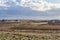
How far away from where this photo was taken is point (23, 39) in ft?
109

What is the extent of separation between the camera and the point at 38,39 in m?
34.1

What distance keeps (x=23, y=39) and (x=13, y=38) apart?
166 centimetres

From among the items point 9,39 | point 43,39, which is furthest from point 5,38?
point 43,39

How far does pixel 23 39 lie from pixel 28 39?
0.81m

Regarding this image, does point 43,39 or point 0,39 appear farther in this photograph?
point 43,39

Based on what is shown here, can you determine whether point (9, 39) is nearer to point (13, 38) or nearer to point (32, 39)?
point (13, 38)

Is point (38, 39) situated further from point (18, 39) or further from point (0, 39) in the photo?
point (0, 39)

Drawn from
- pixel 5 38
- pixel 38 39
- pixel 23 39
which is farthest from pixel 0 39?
pixel 38 39

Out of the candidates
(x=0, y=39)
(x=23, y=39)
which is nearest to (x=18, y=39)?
(x=23, y=39)

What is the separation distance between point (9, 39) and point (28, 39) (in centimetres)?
296

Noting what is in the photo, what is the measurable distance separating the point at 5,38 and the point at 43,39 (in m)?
6.08

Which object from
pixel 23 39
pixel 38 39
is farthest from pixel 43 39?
pixel 23 39

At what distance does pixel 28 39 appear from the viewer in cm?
3353

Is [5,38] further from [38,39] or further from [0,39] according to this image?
[38,39]
